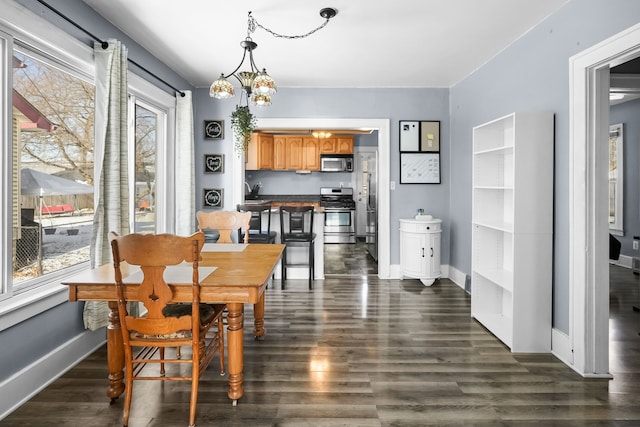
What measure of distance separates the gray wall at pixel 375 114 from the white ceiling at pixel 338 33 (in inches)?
15.6

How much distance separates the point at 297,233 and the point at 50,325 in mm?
2735

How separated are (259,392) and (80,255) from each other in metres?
1.75

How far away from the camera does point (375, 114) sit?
492 centimetres

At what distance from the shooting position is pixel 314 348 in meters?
2.75

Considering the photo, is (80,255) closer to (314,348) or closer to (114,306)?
(114,306)

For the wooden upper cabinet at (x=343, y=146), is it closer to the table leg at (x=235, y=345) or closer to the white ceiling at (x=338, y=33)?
the white ceiling at (x=338, y=33)

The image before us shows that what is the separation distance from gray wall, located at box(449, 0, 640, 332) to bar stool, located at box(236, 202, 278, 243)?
8.72 feet

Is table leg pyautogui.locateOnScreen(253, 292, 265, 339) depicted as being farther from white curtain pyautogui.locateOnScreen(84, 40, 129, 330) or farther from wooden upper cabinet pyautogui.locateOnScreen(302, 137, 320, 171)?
wooden upper cabinet pyautogui.locateOnScreen(302, 137, 320, 171)

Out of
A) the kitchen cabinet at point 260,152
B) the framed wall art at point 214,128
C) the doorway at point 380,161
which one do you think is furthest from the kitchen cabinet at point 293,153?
the framed wall art at point 214,128

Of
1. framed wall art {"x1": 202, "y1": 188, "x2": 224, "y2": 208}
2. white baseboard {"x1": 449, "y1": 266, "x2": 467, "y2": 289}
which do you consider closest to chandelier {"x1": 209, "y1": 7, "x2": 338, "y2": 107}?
framed wall art {"x1": 202, "y1": 188, "x2": 224, "y2": 208}

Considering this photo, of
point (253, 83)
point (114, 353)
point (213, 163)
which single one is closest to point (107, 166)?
point (253, 83)

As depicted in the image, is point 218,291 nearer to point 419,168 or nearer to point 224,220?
point 224,220

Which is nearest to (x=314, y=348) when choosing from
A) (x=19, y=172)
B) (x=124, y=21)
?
(x=19, y=172)

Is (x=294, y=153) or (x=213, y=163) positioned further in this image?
(x=294, y=153)
